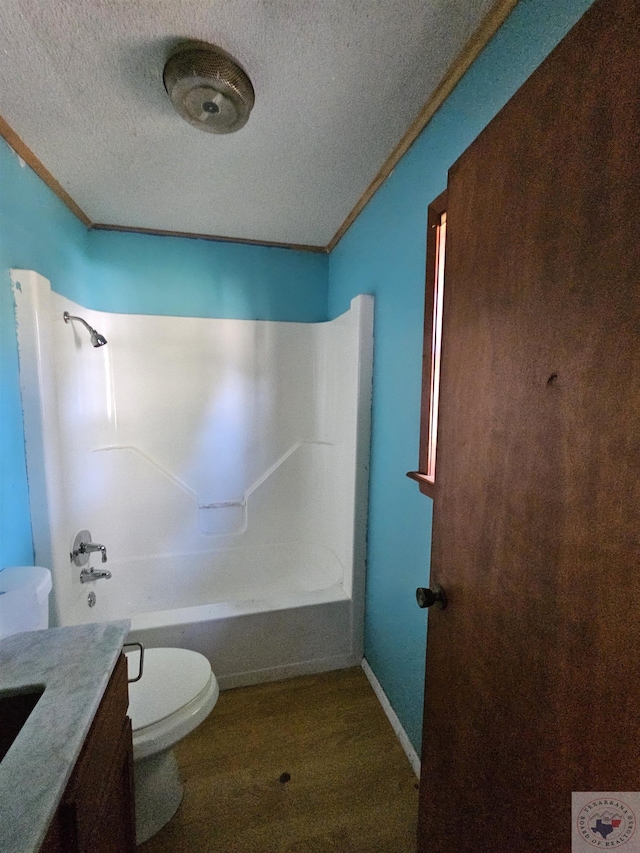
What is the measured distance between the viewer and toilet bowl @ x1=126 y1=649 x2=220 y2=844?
3.66 ft

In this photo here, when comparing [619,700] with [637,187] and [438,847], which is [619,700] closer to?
[637,187]

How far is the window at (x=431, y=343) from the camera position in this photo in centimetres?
121

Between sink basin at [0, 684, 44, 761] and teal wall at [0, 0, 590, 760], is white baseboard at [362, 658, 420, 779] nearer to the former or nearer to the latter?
teal wall at [0, 0, 590, 760]

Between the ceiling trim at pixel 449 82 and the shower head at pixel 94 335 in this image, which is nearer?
the ceiling trim at pixel 449 82

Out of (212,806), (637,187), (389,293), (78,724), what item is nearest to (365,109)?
(389,293)

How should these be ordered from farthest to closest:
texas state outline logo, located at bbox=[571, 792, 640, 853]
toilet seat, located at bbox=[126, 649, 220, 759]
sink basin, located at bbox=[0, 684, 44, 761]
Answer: toilet seat, located at bbox=[126, 649, 220, 759], sink basin, located at bbox=[0, 684, 44, 761], texas state outline logo, located at bbox=[571, 792, 640, 853]

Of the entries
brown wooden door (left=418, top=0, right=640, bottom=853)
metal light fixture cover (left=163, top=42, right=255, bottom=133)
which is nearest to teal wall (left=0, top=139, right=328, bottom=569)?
metal light fixture cover (left=163, top=42, right=255, bottom=133)

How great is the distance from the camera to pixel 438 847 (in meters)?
0.87

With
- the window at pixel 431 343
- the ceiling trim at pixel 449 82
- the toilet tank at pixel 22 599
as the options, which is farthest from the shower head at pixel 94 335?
the window at pixel 431 343

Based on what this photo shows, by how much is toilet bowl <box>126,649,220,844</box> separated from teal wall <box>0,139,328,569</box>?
2.24 ft

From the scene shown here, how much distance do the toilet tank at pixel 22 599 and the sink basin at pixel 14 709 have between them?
31cm

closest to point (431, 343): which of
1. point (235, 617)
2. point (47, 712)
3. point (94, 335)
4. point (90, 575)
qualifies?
point (47, 712)

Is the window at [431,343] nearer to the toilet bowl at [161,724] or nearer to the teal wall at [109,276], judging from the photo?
the toilet bowl at [161,724]

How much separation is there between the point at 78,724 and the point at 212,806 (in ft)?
3.24
